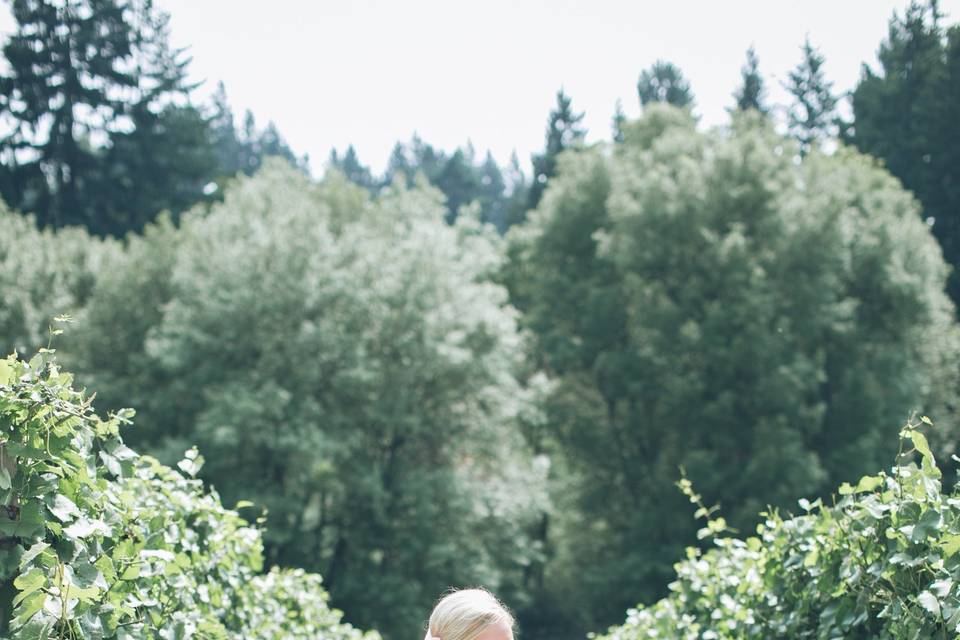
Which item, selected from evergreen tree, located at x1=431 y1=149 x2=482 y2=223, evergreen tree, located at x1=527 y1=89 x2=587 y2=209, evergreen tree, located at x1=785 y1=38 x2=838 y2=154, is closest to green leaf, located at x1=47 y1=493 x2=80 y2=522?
evergreen tree, located at x1=785 y1=38 x2=838 y2=154

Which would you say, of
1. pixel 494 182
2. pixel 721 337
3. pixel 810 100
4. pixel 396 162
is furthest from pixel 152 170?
pixel 396 162

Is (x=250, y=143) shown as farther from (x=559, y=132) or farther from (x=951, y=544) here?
(x=951, y=544)

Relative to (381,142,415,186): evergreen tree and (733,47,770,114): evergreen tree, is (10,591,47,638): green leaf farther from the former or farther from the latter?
(381,142,415,186): evergreen tree

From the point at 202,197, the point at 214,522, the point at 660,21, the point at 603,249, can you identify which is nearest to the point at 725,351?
the point at 603,249

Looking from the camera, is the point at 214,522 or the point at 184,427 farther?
the point at 184,427

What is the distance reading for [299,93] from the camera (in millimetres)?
29859

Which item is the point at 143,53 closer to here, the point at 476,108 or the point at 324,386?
the point at 476,108

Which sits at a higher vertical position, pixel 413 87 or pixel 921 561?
pixel 413 87

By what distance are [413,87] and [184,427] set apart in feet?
49.4

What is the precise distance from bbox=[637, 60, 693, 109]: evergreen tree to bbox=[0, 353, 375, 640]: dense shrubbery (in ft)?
180

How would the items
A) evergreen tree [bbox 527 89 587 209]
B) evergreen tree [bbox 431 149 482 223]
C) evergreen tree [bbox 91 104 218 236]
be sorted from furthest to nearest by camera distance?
evergreen tree [bbox 431 149 482 223] < evergreen tree [bbox 527 89 587 209] < evergreen tree [bbox 91 104 218 236]

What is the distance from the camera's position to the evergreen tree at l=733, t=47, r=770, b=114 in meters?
47.9

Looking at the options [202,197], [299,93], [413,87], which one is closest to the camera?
[299,93]

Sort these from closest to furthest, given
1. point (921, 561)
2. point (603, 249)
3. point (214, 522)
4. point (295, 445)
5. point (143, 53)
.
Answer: point (921, 561) → point (214, 522) → point (295, 445) → point (603, 249) → point (143, 53)
